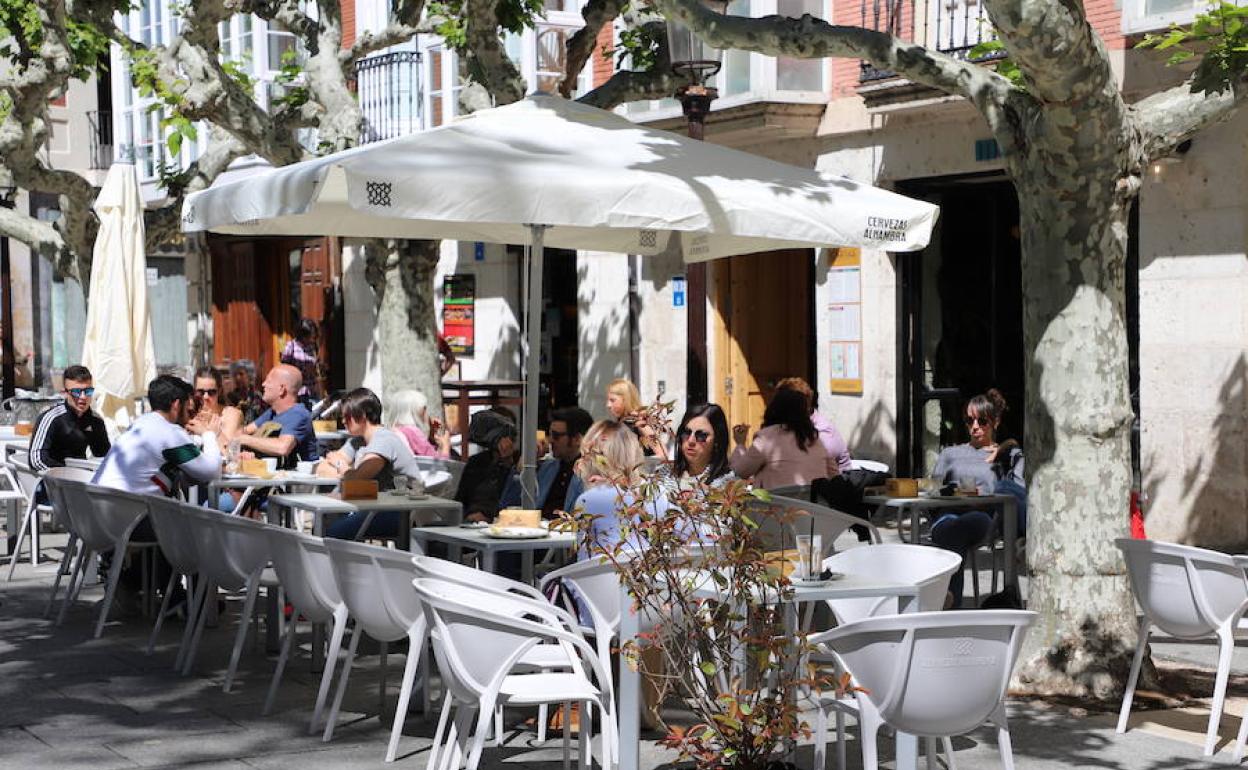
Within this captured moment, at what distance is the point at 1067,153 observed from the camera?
842cm

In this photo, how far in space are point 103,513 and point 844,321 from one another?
9397 mm

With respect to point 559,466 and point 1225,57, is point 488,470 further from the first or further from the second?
point 1225,57

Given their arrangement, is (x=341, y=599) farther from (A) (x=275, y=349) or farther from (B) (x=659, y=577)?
(A) (x=275, y=349)

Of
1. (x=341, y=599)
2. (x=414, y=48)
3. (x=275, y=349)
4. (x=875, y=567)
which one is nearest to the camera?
(x=875, y=567)

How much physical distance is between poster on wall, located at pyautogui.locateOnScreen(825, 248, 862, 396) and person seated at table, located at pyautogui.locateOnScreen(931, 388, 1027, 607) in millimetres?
6389

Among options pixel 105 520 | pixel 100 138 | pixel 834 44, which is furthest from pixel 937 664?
pixel 100 138

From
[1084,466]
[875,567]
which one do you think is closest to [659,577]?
[875,567]

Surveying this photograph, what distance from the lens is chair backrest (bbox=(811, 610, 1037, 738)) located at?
5672mm

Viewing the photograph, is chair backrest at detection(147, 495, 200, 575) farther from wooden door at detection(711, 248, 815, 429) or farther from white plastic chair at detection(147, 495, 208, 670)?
wooden door at detection(711, 248, 815, 429)

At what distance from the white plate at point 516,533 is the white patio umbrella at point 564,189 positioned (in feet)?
3.09

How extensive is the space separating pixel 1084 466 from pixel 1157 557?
40.8 inches

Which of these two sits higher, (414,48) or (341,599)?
(414,48)

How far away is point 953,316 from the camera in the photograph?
17.8 m

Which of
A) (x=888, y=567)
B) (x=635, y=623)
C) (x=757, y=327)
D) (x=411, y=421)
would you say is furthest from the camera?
(x=757, y=327)
